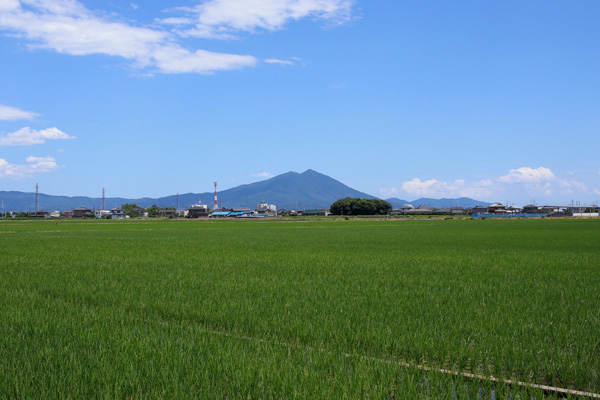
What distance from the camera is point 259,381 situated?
13.2 feet

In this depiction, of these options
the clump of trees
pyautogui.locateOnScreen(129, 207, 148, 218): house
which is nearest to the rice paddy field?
the clump of trees

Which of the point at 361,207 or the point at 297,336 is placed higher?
the point at 361,207

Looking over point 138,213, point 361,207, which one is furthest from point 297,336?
point 138,213

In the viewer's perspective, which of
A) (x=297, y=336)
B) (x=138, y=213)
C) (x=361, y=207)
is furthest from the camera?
(x=138, y=213)

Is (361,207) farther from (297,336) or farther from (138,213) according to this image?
(297,336)

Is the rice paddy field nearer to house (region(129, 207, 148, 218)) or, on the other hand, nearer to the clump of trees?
the clump of trees

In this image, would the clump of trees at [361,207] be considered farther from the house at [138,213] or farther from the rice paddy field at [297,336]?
the rice paddy field at [297,336]

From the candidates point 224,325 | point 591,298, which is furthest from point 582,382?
point 591,298

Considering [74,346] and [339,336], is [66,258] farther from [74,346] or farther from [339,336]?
[339,336]

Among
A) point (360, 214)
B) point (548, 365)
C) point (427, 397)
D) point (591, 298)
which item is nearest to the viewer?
point (427, 397)

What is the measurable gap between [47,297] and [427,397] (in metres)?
7.56

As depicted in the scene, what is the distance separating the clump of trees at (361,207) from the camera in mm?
144125

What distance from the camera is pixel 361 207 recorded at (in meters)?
144

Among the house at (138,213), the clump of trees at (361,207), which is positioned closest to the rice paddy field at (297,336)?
the clump of trees at (361,207)
